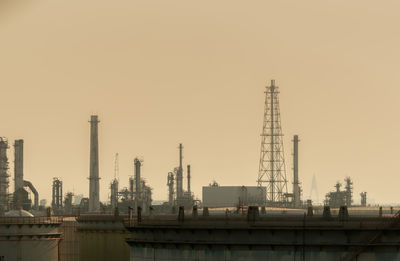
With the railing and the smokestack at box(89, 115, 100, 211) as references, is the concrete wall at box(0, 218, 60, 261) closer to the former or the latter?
the railing

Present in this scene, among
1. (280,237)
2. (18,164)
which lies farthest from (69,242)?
(18,164)

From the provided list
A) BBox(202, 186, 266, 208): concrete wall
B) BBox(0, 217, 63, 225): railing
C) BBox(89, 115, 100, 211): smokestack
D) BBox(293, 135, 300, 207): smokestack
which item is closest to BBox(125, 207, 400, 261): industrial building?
BBox(0, 217, 63, 225): railing

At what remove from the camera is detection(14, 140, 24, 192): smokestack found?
14400 cm

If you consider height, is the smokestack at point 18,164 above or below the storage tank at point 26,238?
above

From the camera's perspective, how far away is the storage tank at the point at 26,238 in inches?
2475

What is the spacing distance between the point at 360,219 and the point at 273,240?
3411 millimetres

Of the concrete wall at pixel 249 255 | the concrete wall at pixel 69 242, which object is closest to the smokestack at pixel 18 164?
the concrete wall at pixel 69 242

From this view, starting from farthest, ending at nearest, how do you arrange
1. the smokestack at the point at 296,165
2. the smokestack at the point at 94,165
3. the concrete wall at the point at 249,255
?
the smokestack at the point at 296,165 → the smokestack at the point at 94,165 → the concrete wall at the point at 249,255

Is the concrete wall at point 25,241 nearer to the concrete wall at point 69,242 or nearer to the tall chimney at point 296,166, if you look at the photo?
the concrete wall at point 69,242

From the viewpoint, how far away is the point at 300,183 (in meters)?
163

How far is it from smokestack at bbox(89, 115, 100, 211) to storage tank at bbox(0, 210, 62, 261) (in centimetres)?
6970

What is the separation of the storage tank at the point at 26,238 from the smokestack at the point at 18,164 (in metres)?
78.8

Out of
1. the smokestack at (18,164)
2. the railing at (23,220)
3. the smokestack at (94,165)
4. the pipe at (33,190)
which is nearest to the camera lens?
the railing at (23,220)

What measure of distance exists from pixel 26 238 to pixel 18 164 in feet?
275
